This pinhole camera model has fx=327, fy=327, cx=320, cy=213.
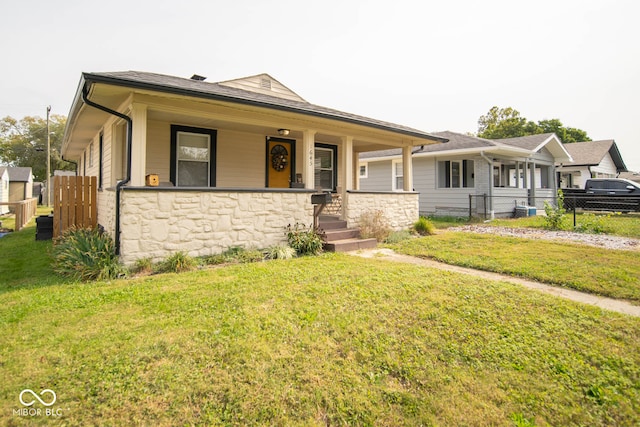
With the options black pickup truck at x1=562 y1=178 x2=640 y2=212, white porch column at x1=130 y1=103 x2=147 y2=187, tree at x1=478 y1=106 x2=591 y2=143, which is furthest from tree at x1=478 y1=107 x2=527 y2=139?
white porch column at x1=130 y1=103 x2=147 y2=187

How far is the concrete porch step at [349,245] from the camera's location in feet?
23.0

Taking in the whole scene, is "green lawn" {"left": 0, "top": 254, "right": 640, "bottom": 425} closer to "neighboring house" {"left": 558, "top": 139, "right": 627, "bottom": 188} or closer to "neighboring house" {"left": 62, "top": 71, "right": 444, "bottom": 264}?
"neighboring house" {"left": 62, "top": 71, "right": 444, "bottom": 264}

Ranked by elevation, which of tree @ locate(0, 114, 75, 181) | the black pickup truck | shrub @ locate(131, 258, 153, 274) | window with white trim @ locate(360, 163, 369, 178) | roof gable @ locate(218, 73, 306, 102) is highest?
tree @ locate(0, 114, 75, 181)

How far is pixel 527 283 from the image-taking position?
183 inches

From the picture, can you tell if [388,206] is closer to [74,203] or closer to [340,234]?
[340,234]

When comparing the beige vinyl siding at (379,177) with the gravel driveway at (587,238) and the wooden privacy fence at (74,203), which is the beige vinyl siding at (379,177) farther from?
the wooden privacy fence at (74,203)

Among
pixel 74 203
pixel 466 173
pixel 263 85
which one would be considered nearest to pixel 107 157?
pixel 74 203

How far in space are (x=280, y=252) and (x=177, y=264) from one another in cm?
184

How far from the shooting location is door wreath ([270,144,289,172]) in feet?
29.9

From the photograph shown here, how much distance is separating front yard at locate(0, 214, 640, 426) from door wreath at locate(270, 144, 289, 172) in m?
5.52

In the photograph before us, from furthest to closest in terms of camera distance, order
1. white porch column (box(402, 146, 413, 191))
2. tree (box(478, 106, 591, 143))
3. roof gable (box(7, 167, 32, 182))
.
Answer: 1. tree (box(478, 106, 591, 143))
2. roof gable (box(7, 167, 32, 182))
3. white porch column (box(402, 146, 413, 191))

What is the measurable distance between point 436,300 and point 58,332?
374 centimetres

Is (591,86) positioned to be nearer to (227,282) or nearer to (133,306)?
(227,282)

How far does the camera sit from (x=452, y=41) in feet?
30.7
